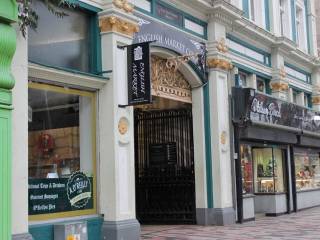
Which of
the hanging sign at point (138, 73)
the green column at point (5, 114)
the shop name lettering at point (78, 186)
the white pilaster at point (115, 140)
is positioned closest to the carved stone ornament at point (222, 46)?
the white pilaster at point (115, 140)

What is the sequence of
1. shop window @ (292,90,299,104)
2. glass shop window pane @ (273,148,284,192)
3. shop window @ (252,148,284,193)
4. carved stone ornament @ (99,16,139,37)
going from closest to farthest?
1. carved stone ornament @ (99,16,139,37)
2. shop window @ (252,148,284,193)
3. glass shop window pane @ (273,148,284,192)
4. shop window @ (292,90,299,104)

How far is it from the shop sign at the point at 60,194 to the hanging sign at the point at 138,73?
1.91m

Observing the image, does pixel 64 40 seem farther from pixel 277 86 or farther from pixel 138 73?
pixel 277 86

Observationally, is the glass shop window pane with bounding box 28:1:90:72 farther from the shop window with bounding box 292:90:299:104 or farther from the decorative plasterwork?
the shop window with bounding box 292:90:299:104

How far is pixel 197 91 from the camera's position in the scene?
15.0 meters

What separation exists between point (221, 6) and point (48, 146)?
23.4 feet

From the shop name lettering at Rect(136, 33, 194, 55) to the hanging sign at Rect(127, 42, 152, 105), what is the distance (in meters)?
0.98

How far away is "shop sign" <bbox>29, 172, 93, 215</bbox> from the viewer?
9438mm

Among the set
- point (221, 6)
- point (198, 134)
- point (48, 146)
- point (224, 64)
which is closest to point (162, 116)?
point (198, 134)

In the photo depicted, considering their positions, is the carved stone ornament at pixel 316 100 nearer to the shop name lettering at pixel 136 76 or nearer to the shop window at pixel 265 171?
the shop window at pixel 265 171

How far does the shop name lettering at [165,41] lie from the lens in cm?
1223

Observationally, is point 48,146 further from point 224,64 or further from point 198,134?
point 224,64

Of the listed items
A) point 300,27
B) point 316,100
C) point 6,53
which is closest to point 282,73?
point 300,27

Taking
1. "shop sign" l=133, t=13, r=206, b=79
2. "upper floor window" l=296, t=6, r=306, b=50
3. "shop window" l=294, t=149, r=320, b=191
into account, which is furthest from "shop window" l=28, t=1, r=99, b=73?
"upper floor window" l=296, t=6, r=306, b=50
